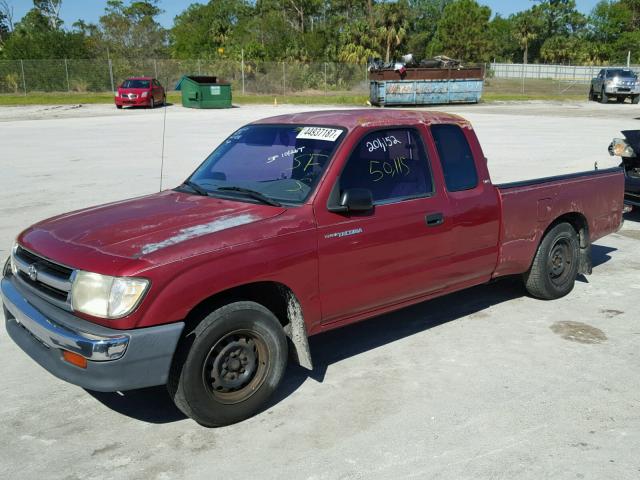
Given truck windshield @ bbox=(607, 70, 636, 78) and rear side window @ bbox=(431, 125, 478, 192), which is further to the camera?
truck windshield @ bbox=(607, 70, 636, 78)

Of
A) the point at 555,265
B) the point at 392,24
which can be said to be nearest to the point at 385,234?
the point at 555,265

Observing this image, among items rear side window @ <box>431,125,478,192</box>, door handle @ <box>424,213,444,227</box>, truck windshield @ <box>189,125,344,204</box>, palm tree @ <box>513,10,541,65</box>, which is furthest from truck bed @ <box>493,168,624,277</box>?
palm tree @ <box>513,10,541,65</box>

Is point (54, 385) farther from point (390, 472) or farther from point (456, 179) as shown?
point (456, 179)

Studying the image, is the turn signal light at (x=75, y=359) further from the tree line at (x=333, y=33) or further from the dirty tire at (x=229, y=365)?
the tree line at (x=333, y=33)

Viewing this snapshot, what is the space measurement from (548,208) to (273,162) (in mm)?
2523

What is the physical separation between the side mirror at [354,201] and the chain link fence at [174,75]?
151 ft

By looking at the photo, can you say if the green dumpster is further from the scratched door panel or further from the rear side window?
the scratched door panel

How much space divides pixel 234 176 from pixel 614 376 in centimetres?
296

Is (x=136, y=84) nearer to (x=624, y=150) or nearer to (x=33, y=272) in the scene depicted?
(x=624, y=150)

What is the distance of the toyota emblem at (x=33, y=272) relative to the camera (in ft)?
12.4

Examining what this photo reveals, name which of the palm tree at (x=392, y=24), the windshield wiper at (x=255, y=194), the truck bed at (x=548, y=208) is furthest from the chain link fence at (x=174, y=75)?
the windshield wiper at (x=255, y=194)

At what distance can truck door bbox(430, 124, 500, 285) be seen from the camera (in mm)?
4895

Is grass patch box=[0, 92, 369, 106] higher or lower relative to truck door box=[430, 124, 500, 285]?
higher

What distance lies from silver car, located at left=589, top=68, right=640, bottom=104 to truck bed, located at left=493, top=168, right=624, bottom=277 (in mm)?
37708
